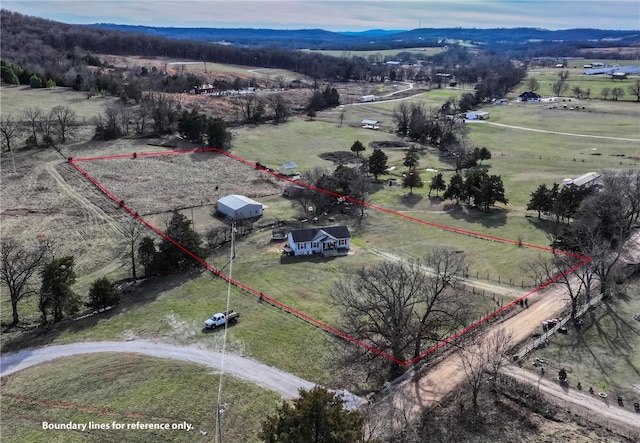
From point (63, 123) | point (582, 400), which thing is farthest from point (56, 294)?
point (63, 123)

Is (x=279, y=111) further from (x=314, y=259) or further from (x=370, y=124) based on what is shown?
(x=314, y=259)

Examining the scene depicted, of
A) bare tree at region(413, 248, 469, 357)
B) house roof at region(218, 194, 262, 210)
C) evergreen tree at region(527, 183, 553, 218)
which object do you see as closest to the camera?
bare tree at region(413, 248, 469, 357)

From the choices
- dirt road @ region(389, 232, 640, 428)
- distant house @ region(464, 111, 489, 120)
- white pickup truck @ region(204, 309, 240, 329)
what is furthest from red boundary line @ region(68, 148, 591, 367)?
distant house @ region(464, 111, 489, 120)

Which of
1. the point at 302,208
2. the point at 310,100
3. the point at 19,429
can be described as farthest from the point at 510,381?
the point at 310,100

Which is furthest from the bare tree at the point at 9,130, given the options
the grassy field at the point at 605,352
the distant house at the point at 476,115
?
the distant house at the point at 476,115

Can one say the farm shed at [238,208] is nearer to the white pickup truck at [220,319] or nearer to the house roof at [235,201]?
the house roof at [235,201]

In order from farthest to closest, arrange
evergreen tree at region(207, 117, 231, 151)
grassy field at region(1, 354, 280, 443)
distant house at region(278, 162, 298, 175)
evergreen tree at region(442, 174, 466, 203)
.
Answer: evergreen tree at region(207, 117, 231, 151) < distant house at region(278, 162, 298, 175) < evergreen tree at region(442, 174, 466, 203) < grassy field at region(1, 354, 280, 443)

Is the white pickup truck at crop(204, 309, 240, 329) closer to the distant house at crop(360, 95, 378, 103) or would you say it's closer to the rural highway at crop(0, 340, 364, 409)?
the rural highway at crop(0, 340, 364, 409)
